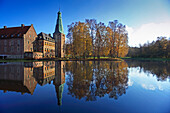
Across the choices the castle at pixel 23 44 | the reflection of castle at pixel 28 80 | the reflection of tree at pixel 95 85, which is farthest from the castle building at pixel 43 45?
the reflection of tree at pixel 95 85

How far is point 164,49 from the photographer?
2373 inches

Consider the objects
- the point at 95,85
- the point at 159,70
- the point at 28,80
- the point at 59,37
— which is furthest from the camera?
the point at 59,37

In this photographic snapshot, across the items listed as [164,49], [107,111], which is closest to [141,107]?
[107,111]

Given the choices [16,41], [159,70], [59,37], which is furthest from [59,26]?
[159,70]

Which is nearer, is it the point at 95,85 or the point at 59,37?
the point at 95,85

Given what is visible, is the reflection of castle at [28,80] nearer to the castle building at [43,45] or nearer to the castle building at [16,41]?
the castle building at [16,41]

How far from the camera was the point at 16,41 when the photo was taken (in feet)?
148

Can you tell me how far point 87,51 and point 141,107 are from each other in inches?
1396

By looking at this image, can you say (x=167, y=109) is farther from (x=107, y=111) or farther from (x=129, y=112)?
(x=107, y=111)

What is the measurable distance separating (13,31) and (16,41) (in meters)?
6.80

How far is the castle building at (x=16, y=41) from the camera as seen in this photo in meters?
44.1

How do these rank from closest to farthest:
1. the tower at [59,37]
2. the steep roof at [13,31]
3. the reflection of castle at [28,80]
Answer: the reflection of castle at [28,80], the steep roof at [13,31], the tower at [59,37]

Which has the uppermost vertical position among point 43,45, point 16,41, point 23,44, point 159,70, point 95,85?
point 16,41

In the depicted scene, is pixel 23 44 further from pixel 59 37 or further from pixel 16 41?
pixel 59 37
